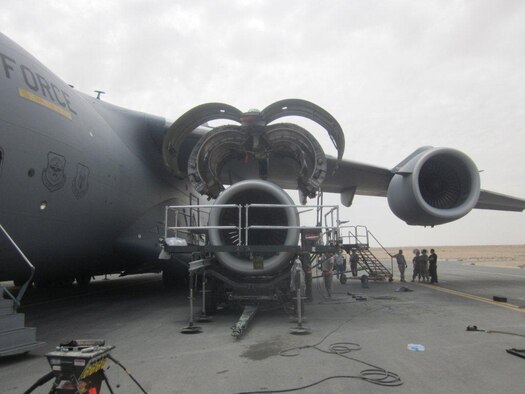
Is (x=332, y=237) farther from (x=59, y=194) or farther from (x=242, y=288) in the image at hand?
(x=59, y=194)

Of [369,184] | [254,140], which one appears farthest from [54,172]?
[369,184]

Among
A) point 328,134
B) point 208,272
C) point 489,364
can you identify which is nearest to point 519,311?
point 489,364

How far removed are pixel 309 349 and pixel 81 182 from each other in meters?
5.08

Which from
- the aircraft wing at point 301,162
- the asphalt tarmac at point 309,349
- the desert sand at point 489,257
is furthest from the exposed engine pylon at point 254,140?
the desert sand at point 489,257

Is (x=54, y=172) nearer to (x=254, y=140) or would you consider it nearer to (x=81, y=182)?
(x=81, y=182)

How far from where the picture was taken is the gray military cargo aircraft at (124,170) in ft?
21.4

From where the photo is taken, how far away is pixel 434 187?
12180 millimetres

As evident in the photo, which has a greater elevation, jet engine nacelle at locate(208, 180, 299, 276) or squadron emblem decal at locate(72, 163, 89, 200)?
squadron emblem decal at locate(72, 163, 89, 200)

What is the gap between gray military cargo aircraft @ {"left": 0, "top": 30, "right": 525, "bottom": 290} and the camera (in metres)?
6.54

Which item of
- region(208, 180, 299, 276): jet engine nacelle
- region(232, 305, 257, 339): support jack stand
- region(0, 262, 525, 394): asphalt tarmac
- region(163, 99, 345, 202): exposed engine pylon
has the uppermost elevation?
region(163, 99, 345, 202): exposed engine pylon

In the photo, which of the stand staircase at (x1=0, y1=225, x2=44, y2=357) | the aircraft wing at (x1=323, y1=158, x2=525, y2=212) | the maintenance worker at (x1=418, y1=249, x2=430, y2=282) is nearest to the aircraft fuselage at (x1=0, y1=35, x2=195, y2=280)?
the stand staircase at (x1=0, y1=225, x2=44, y2=357)

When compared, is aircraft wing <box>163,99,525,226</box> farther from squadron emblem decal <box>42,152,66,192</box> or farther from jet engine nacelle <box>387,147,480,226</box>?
squadron emblem decal <box>42,152,66,192</box>

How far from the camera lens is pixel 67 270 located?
29.0ft

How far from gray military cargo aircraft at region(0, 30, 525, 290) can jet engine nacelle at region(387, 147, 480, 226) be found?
1.2 inches
